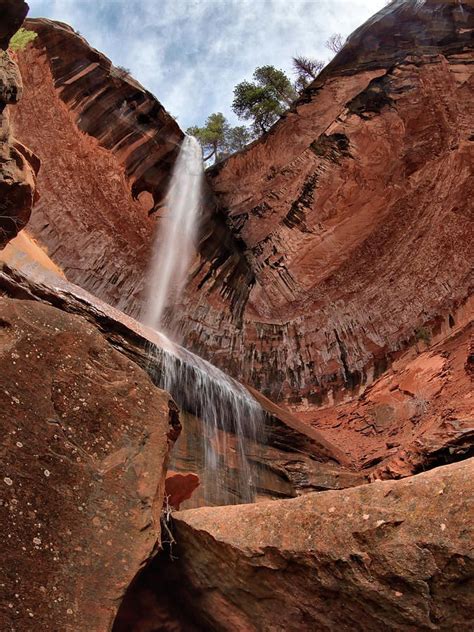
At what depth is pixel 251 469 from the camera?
988 centimetres

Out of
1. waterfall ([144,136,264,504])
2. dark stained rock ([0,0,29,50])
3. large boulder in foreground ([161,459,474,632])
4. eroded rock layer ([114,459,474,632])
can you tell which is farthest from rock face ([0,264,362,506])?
large boulder in foreground ([161,459,474,632])

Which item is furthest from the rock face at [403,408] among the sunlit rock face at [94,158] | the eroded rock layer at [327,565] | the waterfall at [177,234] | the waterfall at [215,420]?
the sunlit rock face at [94,158]

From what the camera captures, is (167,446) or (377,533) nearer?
(377,533)

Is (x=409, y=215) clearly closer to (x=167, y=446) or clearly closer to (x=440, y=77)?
(x=440, y=77)

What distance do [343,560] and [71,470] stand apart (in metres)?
1.96

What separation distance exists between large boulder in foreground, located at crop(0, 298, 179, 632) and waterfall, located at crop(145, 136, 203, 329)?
13230 millimetres

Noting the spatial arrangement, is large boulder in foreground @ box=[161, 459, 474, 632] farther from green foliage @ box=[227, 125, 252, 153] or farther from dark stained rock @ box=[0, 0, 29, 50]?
green foliage @ box=[227, 125, 252, 153]

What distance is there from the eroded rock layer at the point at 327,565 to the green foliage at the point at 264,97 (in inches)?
829

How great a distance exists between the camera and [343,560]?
3232mm

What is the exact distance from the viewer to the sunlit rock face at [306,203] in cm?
1557

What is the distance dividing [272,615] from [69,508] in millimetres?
1624

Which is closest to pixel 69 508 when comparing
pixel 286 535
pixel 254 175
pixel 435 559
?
pixel 286 535

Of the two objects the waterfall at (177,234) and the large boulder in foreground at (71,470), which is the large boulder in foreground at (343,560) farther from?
the waterfall at (177,234)

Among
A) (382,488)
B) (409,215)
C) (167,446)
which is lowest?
(167,446)
